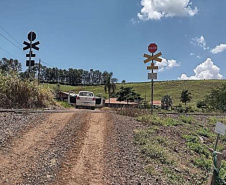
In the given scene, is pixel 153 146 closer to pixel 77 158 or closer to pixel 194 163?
pixel 194 163

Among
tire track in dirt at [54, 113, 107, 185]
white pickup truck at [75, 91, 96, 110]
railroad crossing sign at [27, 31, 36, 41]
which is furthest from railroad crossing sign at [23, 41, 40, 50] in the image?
tire track in dirt at [54, 113, 107, 185]

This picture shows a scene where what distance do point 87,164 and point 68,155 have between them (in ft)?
1.83

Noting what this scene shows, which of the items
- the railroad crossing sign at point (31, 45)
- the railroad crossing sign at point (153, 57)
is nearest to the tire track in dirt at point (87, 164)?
the railroad crossing sign at point (153, 57)

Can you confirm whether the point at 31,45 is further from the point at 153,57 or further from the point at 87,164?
the point at 87,164

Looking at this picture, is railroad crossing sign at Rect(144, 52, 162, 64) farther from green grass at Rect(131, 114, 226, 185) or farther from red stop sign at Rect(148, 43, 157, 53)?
green grass at Rect(131, 114, 226, 185)

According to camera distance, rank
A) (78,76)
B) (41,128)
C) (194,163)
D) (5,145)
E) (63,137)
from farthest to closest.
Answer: (78,76)
(41,128)
(63,137)
(194,163)
(5,145)

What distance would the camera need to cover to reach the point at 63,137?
5.78 m

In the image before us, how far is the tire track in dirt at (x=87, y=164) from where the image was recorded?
3812 millimetres

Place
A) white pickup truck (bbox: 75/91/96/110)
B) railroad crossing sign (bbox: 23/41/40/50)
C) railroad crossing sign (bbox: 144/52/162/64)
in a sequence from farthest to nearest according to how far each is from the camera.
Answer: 1. white pickup truck (bbox: 75/91/96/110)
2. railroad crossing sign (bbox: 23/41/40/50)
3. railroad crossing sign (bbox: 144/52/162/64)

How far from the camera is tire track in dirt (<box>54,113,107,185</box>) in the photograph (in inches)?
150

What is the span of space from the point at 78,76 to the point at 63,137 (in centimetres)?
12141

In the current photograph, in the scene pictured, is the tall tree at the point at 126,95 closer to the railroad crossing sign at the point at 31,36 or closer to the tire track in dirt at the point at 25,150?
the railroad crossing sign at the point at 31,36

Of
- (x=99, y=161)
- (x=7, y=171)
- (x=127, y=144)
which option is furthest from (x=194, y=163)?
(x=7, y=171)

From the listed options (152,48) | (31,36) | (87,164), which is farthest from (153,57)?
(31,36)
